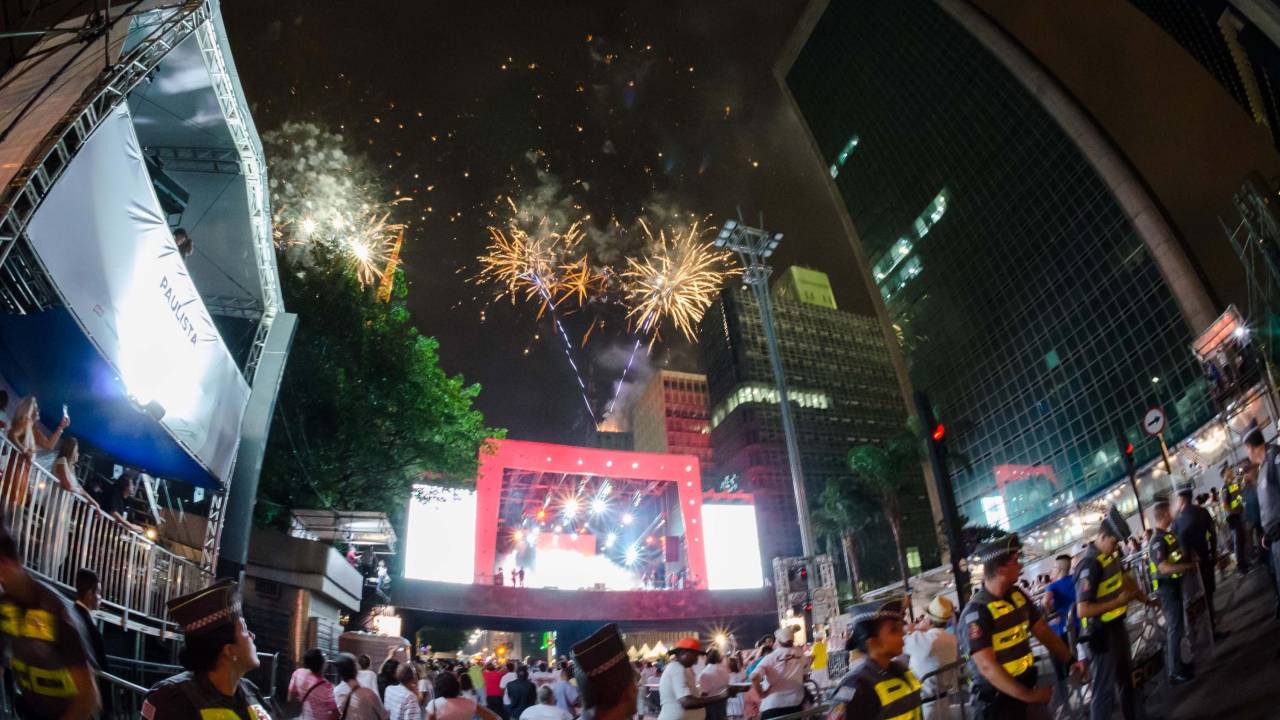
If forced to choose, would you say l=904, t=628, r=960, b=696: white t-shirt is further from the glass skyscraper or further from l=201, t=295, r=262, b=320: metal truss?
the glass skyscraper

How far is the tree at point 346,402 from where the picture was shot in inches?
Result: 662

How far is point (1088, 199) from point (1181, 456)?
84.2 ft

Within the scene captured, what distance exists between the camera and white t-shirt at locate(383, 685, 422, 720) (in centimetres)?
713

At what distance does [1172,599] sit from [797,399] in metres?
82.9

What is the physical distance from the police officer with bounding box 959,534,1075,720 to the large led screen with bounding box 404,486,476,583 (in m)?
25.9

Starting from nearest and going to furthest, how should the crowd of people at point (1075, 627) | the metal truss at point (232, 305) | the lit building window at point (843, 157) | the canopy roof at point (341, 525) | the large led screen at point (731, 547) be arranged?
the crowd of people at point (1075, 627), the metal truss at point (232, 305), the canopy roof at point (341, 525), the large led screen at point (731, 547), the lit building window at point (843, 157)

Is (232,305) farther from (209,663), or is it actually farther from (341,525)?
(209,663)

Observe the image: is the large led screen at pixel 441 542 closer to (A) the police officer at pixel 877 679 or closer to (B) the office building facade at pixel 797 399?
(A) the police officer at pixel 877 679

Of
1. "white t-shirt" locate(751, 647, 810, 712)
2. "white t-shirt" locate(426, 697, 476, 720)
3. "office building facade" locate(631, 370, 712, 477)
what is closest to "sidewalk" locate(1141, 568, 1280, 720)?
"white t-shirt" locate(751, 647, 810, 712)

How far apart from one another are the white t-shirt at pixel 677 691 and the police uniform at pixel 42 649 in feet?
13.9

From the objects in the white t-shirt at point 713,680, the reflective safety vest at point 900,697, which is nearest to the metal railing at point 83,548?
the reflective safety vest at point 900,697

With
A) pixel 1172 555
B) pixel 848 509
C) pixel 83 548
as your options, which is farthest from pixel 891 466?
pixel 83 548

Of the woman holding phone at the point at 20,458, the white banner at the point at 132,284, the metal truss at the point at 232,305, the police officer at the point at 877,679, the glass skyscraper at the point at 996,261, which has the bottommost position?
the police officer at the point at 877,679

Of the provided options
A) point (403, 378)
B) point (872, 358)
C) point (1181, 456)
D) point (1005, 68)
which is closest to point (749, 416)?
point (872, 358)
